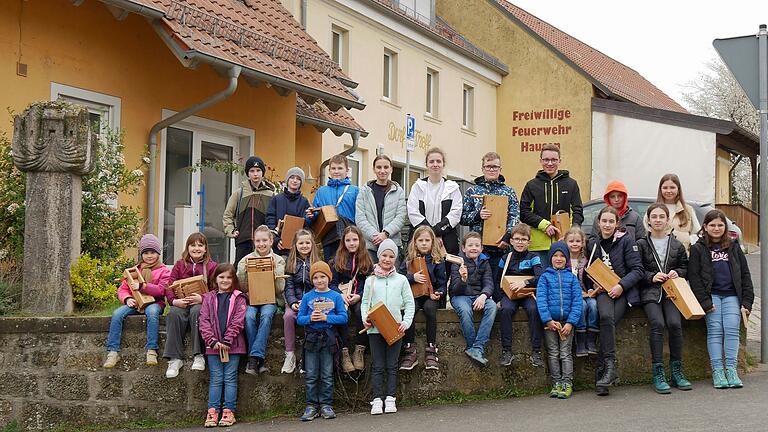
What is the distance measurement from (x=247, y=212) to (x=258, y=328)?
6.36ft

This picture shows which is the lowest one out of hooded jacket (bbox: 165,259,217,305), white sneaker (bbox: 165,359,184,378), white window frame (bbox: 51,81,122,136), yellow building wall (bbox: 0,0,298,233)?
white sneaker (bbox: 165,359,184,378)

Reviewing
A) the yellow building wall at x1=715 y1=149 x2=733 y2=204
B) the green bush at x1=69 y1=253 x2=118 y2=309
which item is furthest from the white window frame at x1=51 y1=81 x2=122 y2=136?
the yellow building wall at x1=715 y1=149 x2=733 y2=204

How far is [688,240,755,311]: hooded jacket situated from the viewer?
8414 mm

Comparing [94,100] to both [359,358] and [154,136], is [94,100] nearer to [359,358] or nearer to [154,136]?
[154,136]

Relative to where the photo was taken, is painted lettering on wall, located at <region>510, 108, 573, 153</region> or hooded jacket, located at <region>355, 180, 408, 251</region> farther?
painted lettering on wall, located at <region>510, 108, 573, 153</region>

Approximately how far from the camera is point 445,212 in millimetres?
9031

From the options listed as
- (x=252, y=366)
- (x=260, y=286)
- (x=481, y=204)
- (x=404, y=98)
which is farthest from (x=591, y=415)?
(x=404, y=98)

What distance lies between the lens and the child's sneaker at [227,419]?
7.94 metres

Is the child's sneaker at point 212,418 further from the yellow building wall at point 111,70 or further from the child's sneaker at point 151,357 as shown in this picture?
the yellow building wall at point 111,70

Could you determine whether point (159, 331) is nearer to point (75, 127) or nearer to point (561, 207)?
point (75, 127)

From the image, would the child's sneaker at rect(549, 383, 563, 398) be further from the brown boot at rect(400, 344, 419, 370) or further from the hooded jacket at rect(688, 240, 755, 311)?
the hooded jacket at rect(688, 240, 755, 311)

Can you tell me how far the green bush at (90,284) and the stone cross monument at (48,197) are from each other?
0.25 ft

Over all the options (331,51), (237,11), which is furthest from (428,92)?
→ (237,11)

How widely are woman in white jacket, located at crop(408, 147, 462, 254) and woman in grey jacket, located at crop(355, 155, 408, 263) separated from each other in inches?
7.0
